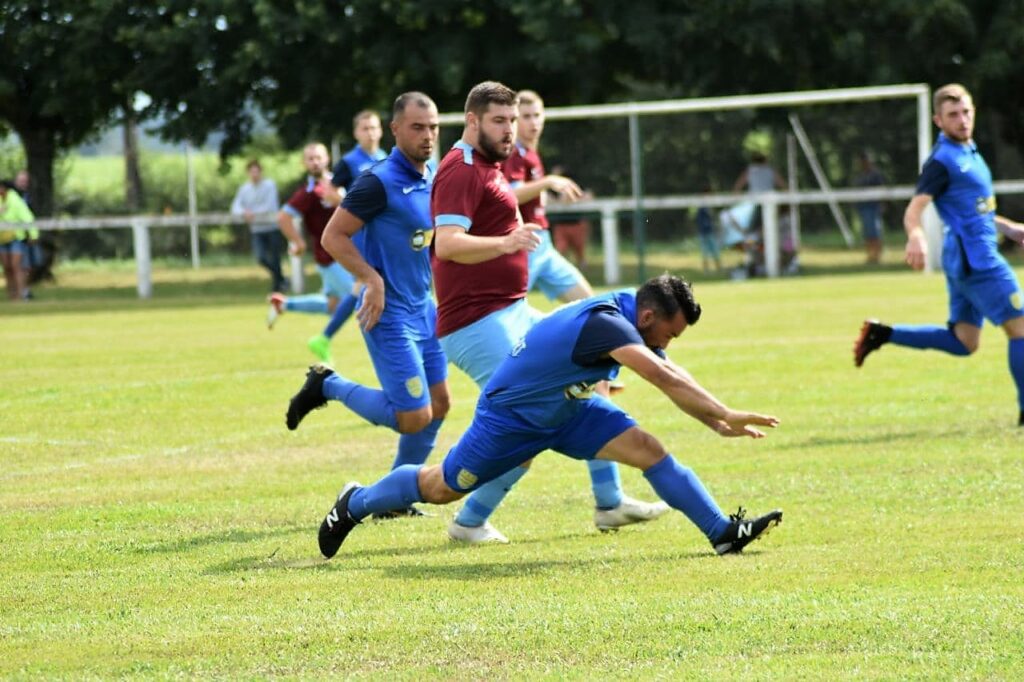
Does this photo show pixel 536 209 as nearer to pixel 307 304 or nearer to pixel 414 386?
pixel 414 386

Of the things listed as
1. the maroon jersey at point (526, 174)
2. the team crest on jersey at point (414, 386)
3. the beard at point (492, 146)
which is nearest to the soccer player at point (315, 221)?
the maroon jersey at point (526, 174)

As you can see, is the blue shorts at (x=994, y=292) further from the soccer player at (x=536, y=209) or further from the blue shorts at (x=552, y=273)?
the blue shorts at (x=552, y=273)

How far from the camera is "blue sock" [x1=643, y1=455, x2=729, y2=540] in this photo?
7465 mm

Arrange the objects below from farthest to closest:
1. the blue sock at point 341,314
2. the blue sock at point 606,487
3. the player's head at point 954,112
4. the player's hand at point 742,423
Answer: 1. the blue sock at point 341,314
2. the player's head at point 954,112
3. the blue sock at point 606,487
4. the player's hand at point 742,423

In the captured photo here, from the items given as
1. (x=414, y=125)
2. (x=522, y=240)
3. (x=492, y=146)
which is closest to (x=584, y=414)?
→ (x=522, y=240)

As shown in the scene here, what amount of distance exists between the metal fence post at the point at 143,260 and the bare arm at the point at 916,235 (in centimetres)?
2060

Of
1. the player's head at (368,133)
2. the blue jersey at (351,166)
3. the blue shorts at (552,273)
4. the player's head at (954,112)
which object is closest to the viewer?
the player's head at (954,112)

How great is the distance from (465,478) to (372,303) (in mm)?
1579

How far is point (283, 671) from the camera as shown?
5691 mm

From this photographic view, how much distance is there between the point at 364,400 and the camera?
9.23 m

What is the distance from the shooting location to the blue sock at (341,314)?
51.3ft

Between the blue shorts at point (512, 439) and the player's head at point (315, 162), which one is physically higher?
the player's head at point (315, 162)

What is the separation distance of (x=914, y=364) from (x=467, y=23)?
17.3 m

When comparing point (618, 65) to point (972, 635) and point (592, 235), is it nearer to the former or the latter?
point (592, 235)
